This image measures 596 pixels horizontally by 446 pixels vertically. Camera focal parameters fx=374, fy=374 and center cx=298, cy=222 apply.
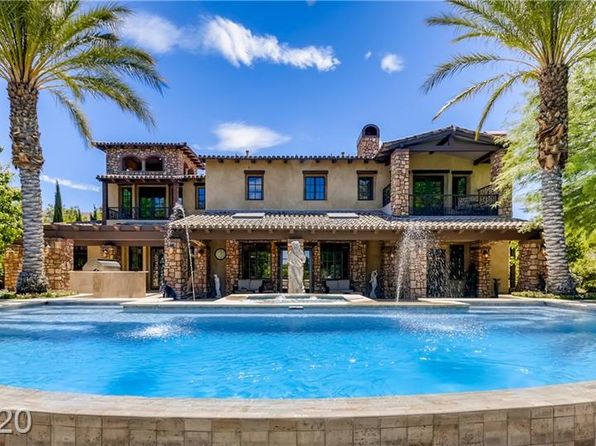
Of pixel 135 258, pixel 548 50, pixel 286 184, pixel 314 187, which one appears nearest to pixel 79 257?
pixel 135 258

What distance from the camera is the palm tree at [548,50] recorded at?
493 inches

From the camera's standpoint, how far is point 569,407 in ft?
10.7

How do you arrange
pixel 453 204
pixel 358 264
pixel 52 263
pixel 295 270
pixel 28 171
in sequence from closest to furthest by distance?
1. pixel 28 171
2. pixel 295 270
3. pixel 52 263
4. pixel 453 204
5. pixel 358 264

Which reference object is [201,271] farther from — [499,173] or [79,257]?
[499,173]

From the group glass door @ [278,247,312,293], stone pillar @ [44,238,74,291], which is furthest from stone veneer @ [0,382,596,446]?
stone pillar @ [44,238,74,291]

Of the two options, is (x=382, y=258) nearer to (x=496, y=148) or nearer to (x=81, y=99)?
(x=496, y=148)

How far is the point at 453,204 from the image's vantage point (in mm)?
19781

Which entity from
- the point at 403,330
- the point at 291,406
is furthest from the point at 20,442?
the point at 403,330

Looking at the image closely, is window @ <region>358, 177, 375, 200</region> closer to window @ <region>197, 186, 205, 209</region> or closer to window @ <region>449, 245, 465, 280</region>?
window @ <region>449, 245, 465, 280</region>

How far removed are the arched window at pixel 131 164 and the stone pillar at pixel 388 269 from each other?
1692cm

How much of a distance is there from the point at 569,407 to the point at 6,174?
73.0ft

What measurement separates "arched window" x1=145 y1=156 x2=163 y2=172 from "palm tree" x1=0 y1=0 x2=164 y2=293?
9.09 m

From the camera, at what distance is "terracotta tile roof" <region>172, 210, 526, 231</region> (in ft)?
51.8

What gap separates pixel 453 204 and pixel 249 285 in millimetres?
11563
